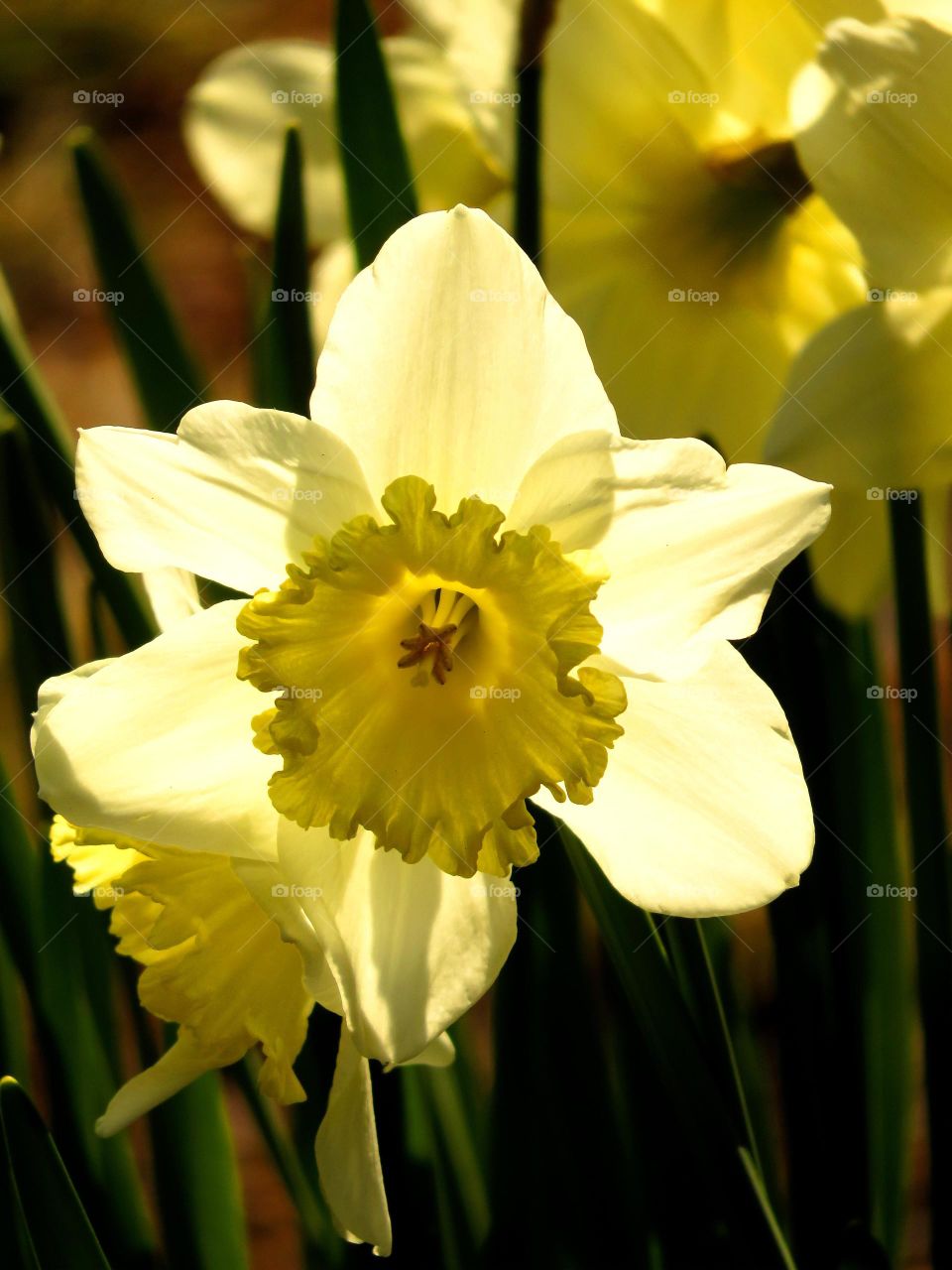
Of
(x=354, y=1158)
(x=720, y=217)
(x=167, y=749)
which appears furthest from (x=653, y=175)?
(x=354, y=1158)

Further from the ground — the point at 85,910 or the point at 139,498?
the point at 139,498

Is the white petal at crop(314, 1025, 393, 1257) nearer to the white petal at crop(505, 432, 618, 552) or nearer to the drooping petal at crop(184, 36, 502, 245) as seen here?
the white petal at crop(505, 432, 618, 552)

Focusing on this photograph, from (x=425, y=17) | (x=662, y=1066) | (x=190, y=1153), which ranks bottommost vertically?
(x=190, y=1153)

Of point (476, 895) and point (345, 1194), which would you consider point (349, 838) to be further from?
point (345, 1194)

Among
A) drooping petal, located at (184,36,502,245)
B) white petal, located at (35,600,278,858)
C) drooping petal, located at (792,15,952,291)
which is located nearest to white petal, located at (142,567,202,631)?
white petal, located at (35,600,278,858)

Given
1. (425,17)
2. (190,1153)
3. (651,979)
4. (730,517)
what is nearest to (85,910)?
(190,1153)

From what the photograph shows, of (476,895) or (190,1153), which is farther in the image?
(190,1153)

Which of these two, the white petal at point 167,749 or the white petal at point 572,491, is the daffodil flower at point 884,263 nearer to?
the white petal at point 572,491
